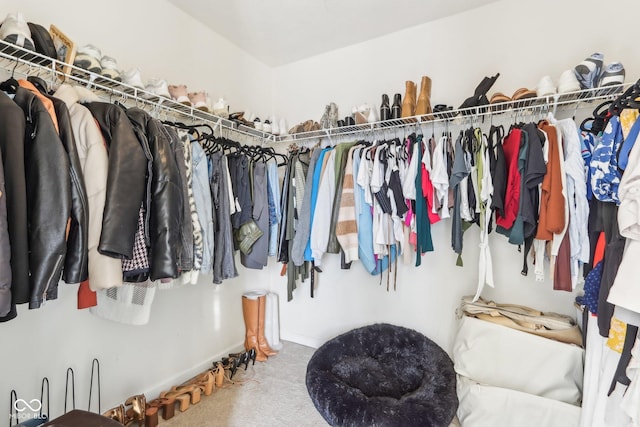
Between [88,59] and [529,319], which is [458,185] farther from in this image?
[88,59]

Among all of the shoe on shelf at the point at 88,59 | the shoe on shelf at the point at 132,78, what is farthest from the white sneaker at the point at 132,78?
the shoe on shelf at the point at 88,59

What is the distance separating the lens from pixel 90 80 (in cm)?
140

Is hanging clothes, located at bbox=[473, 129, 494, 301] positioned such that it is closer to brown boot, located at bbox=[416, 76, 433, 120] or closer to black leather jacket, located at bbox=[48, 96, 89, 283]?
brown boot, located at bbox=[416, 76, 433, 120]

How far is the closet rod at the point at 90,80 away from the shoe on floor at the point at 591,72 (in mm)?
2020

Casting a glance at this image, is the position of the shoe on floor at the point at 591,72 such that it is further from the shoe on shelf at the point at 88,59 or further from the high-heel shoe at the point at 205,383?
the high-heel shoe at the point at 205,383

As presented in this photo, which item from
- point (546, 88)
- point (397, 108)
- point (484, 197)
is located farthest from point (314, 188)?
point (546, 88)

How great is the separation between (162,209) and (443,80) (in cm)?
196

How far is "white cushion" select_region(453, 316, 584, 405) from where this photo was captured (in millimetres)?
1504

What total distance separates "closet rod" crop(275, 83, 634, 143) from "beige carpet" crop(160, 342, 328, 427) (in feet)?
5.95

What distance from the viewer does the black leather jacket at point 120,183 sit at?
1058 mm

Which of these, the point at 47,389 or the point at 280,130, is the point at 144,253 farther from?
the point at 280,130

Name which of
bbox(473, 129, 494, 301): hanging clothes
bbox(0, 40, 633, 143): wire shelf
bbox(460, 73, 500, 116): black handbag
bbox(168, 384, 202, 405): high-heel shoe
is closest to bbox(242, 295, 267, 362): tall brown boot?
bbox(168, 384, 202, 405): high-heel shoe

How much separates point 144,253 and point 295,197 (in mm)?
1119

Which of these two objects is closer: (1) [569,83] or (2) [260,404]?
(1) [569,83]
